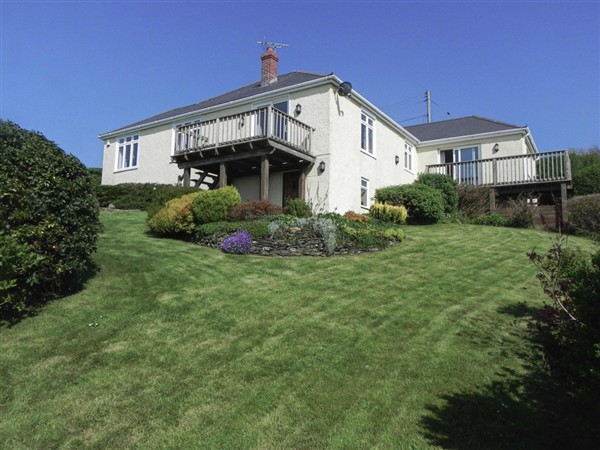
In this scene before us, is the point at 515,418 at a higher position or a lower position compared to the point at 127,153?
lower

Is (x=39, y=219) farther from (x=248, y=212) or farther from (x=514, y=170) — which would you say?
(x=514, y=170)

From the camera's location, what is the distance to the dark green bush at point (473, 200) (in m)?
19.8

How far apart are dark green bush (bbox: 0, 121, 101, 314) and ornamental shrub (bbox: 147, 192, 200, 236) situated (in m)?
5.02

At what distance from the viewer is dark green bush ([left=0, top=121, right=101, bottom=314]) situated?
6.11m

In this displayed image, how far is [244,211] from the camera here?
504 inches

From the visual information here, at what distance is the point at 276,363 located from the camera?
16.8ft

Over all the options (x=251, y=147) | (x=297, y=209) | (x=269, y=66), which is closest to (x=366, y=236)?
(x=297, y=209)

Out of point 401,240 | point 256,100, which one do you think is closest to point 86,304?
point 401,240

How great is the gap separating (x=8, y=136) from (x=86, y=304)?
2702 millimetres

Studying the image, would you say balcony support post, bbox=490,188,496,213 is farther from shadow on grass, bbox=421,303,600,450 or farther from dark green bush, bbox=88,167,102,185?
shadow on grass, bbox=421,303,600,450

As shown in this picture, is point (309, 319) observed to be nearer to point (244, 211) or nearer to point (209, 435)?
point (209, 435)

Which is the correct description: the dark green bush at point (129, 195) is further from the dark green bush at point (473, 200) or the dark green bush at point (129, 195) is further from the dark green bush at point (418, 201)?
the dark green bush at point (473, 200)

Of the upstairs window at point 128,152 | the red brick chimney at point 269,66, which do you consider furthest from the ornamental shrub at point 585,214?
the upstairs window at point 128,152

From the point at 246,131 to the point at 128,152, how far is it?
33.4 ft
